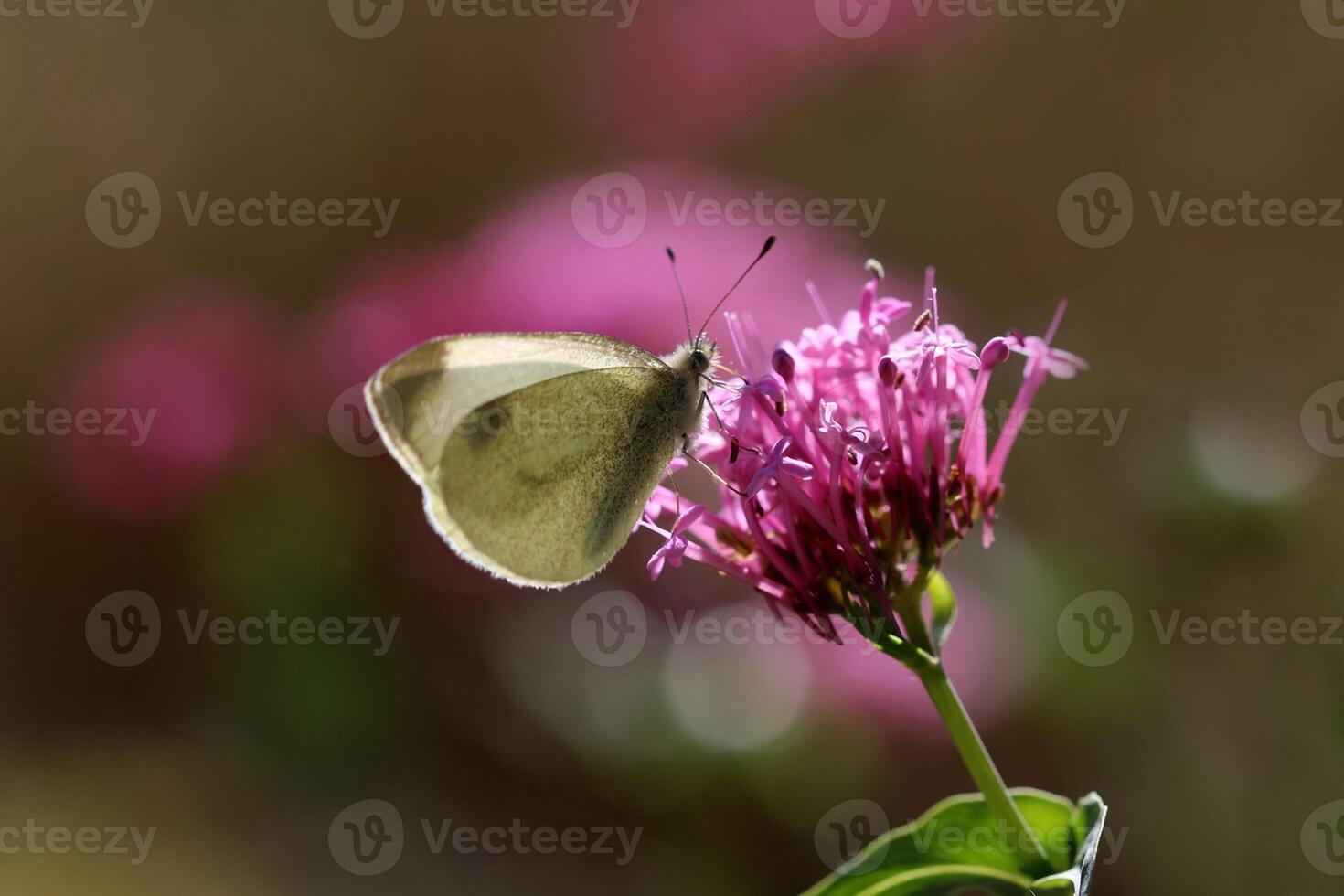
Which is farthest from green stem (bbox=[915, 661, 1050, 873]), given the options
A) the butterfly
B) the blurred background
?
the blurred background

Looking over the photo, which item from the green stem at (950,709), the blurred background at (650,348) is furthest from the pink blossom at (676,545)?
the blurred background at (650,348)

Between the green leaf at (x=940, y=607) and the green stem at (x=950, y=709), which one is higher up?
the green leaf at (x=940, y=607)

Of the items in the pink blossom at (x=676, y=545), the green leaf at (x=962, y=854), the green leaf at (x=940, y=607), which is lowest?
the green leaf at (x=962, y=854)

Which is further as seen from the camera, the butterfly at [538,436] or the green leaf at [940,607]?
the butterfly at [538,436]

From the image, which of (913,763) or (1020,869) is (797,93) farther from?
(1020,869)

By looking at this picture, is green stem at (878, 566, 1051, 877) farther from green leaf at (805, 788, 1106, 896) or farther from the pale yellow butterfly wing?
the pale yellow butterfly wing

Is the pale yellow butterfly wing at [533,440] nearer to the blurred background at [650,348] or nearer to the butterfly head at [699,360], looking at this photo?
the butterfly head at [699,360]

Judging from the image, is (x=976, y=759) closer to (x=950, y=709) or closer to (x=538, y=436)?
(x=950, y=709)

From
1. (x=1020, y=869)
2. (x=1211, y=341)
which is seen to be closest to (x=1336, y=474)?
(x=1211, y=341)
